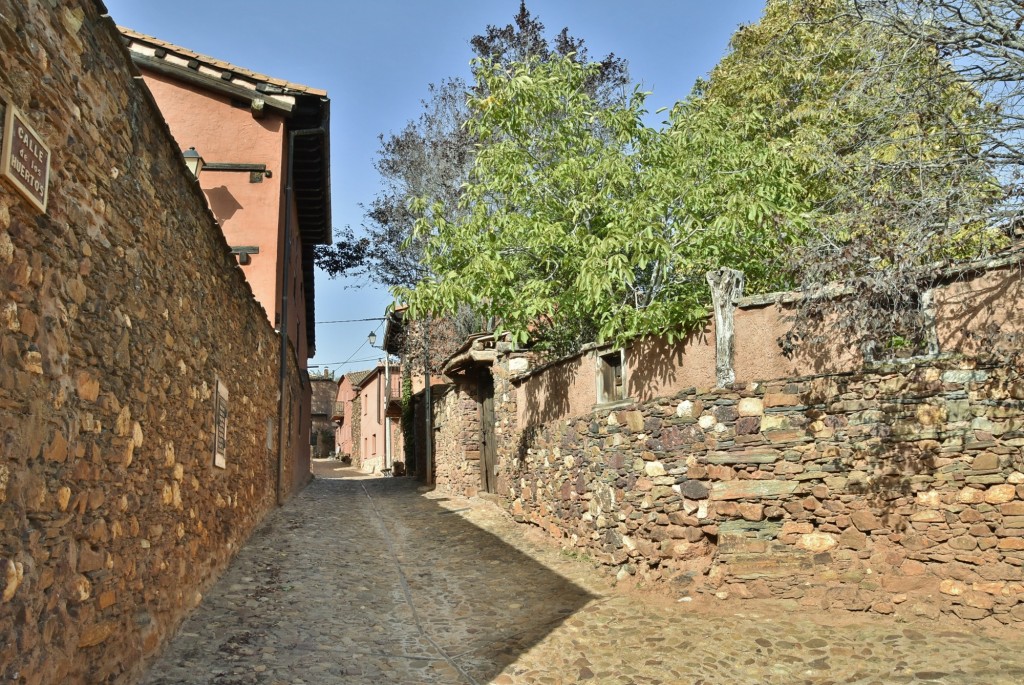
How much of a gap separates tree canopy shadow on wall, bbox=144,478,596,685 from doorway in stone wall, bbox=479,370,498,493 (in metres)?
3.23

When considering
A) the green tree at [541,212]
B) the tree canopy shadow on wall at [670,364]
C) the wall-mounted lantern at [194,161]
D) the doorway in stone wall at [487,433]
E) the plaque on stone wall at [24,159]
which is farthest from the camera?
the doorway in stone wall at [487,433]

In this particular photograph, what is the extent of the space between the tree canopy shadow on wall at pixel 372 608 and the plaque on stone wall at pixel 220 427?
1093 mm


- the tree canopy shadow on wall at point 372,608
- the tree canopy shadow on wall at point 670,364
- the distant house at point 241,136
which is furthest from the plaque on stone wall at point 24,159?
the distant house at point 241,136

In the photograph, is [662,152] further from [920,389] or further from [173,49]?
[173,49]

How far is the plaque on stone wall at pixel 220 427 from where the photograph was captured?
24.4 feet

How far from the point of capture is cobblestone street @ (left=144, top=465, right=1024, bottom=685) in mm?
5734

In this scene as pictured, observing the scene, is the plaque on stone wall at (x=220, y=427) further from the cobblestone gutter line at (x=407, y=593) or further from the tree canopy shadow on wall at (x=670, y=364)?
the tree canopy shadow on wall at (x=670, y=364)

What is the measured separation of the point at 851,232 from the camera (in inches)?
286

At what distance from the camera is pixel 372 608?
25.0 feet

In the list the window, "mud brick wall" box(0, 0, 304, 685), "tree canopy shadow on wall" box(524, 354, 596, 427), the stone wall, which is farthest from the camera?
the stone wall

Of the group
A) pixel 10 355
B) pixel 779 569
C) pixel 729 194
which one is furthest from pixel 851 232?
pixel 10 355

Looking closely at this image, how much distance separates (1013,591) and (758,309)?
9.56ft

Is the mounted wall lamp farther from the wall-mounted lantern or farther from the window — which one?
the window

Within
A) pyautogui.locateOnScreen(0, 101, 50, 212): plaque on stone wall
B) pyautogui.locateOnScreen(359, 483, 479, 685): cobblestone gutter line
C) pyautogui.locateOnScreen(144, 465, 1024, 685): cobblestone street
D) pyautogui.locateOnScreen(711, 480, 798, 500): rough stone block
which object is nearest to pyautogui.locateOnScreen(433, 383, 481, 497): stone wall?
pyautogui.locateOnScreen(359, 483, 479, 685): cobblestone gutter line
